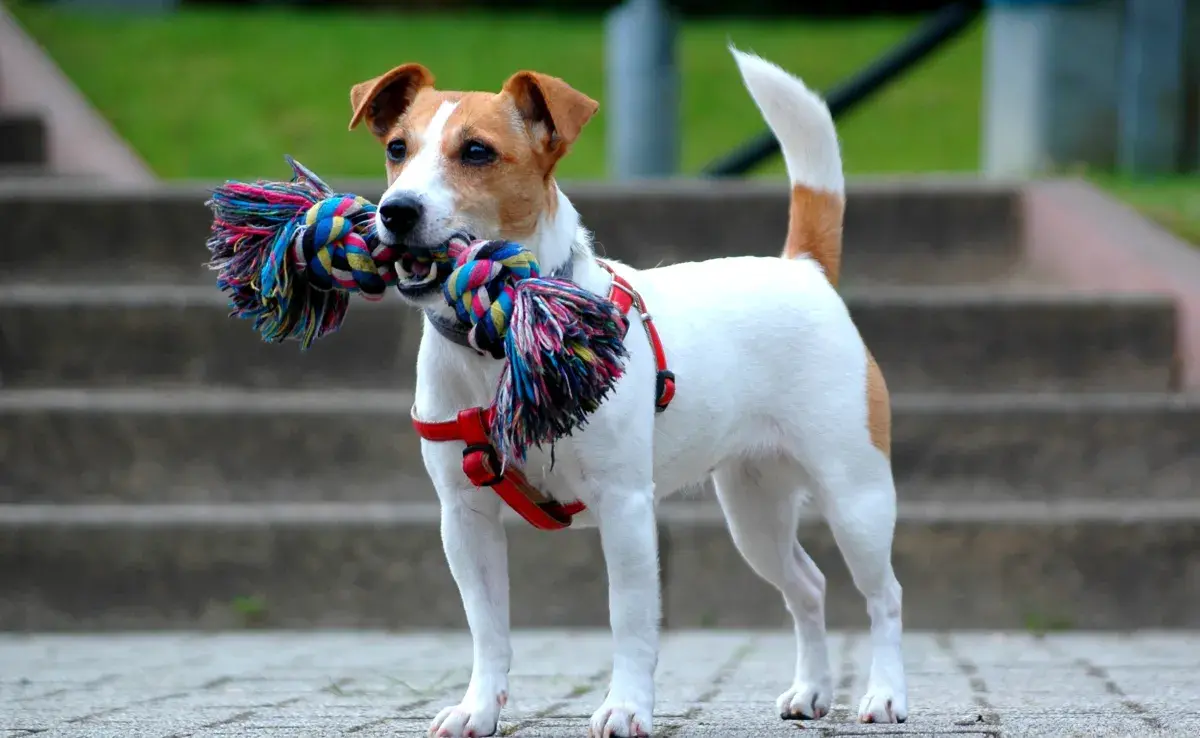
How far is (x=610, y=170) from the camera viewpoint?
11688mm

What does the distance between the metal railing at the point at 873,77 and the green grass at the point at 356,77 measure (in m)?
2.68

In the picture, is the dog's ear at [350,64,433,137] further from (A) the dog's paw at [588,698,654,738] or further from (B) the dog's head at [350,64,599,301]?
(A) the dog's paw at [588,698,654,738]

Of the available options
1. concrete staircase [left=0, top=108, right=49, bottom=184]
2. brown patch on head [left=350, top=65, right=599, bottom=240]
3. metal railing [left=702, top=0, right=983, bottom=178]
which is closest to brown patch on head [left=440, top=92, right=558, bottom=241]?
brown patch on head [left=350, top=65, right=599, bottom=240]

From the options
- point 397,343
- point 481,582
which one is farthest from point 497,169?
point 397,343

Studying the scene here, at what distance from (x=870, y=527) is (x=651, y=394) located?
2.24 ft

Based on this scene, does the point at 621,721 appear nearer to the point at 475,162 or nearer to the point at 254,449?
the point at 475,162

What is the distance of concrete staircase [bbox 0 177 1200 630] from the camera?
590cm

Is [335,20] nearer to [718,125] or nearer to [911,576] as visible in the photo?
[718,125]

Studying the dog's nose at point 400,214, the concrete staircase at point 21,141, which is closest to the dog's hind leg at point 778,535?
the dog's nose at point 400,214

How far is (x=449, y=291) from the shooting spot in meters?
3.07

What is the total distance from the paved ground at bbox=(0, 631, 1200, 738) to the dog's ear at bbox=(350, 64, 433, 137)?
1.34 meters

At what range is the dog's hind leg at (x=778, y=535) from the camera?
12.7 feet

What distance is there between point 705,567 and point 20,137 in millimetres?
5217

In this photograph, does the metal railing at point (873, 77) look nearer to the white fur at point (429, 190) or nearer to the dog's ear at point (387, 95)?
the dog's ear at point (387, 95)
